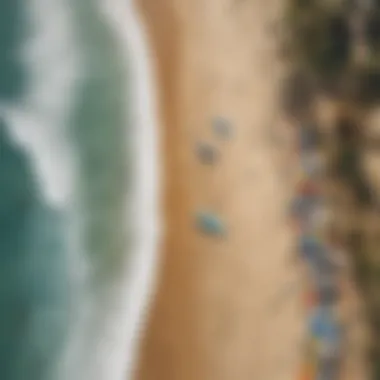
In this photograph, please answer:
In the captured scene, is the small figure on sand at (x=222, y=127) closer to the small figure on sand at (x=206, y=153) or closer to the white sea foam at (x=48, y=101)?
the small figure on sand at (x=206, y=153)

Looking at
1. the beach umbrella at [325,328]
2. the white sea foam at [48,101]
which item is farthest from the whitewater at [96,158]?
the beach umbrella at [325,328]

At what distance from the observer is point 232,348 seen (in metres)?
0.83

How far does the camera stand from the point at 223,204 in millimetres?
914

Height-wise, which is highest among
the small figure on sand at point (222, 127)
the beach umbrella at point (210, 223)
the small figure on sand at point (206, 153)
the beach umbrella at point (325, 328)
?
the small figure on sand at point (222, 127)

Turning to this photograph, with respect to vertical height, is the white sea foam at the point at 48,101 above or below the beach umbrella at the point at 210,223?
above

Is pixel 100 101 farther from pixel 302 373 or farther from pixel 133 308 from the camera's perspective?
pixel 302 373

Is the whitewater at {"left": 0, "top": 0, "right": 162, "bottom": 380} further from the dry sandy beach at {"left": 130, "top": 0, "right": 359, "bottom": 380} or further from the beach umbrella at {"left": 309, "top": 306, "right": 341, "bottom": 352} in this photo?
the beach umbrella at {"left": 309, "top": 306, "right": 341, "bottom": 352}

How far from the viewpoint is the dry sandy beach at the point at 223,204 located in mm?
829

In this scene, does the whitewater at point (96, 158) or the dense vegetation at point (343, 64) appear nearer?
the whitewater at point (96, 158)

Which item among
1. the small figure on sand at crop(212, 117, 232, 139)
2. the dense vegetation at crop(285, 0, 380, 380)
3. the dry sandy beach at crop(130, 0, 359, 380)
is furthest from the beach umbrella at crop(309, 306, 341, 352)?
the small figure on sand at crop(212, 117, 232, 139)

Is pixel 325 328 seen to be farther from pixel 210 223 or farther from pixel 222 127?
pixel 222 127

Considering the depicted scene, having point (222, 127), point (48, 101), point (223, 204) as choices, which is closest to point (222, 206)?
point (223, 204)

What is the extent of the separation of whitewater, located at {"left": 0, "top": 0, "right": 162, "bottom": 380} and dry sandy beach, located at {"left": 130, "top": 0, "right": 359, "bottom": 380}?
0.07 feet

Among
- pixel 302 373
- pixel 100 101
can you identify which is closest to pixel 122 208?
pixel 100 101
